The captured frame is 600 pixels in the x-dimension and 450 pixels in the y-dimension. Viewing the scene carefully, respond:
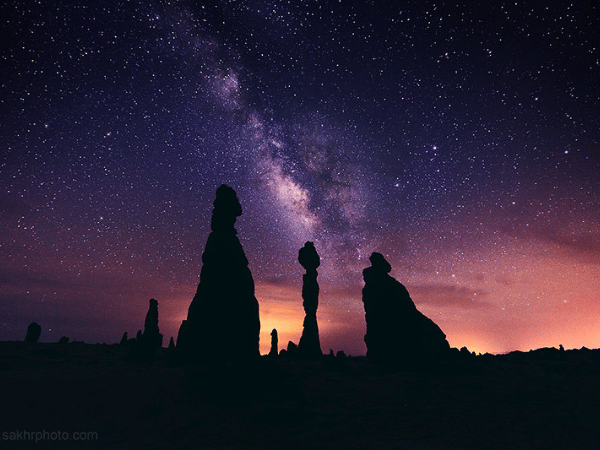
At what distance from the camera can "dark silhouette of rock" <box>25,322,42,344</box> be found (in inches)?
1547

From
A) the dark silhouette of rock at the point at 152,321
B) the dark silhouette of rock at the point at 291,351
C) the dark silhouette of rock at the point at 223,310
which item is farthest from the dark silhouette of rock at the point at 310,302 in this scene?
the dark silhouette of rock at the point at 152,321

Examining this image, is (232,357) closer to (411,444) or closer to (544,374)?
(411,444)

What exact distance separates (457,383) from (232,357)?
12303mm

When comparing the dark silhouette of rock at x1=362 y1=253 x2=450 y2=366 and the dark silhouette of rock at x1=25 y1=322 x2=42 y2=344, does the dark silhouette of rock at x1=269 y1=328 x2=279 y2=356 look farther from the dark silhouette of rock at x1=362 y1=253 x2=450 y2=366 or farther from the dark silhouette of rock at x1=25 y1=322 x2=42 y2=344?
the dark silhouette of rock at x1=25 y1=322 x2=42 y2=344

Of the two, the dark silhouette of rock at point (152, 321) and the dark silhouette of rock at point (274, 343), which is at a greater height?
the dark silhouette of rock at point (152, 321)

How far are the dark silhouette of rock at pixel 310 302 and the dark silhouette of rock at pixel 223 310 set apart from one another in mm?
16868

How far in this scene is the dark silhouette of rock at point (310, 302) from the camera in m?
33.5

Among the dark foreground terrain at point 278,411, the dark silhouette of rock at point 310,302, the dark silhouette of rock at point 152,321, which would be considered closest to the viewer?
the dark foreground terrain at point 278,411

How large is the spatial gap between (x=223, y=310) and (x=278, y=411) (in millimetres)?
7267

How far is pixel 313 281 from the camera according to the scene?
3631 centimetres

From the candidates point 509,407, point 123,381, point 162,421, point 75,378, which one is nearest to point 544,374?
point 509,407

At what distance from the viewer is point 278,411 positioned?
11.7 meters

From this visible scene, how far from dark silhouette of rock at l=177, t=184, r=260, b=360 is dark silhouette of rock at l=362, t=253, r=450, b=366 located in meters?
9.77

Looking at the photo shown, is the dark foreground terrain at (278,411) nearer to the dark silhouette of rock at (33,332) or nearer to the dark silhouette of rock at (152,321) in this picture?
the dark silhouette of rock at (152,321)
